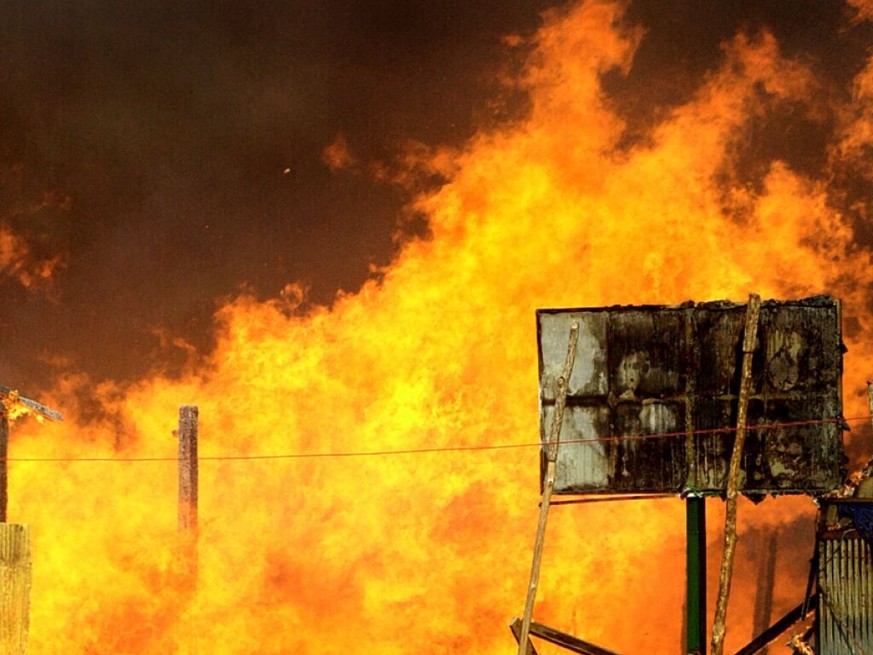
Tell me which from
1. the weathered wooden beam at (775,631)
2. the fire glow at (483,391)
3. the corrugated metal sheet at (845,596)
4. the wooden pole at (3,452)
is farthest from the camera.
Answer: the fire glow at (483,391)

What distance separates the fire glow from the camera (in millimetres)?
27125

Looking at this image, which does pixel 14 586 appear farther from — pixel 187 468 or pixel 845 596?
pixel 845 596

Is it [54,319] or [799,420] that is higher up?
[54,319]

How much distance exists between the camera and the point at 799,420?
51.1 ft

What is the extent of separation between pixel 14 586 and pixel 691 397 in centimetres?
846

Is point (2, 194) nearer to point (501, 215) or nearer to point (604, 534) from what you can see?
point (501, 215)

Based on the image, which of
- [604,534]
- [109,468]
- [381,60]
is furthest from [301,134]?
[604,534]

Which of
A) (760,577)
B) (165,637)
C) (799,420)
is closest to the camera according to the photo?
(799,420)

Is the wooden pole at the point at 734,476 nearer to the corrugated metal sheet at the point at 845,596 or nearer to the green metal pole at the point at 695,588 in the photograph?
the green metal pole at the point at 695,588

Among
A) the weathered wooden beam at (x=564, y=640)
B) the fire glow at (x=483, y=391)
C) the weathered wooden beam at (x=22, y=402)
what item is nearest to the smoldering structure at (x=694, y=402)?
the weathered wooden beam at (x=564, y=640)

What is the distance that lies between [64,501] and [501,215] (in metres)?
11.8

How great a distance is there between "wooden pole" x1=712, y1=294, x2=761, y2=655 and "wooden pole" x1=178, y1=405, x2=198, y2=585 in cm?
1015

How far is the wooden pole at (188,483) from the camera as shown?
2158 centimetres

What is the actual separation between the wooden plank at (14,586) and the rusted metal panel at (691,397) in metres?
6.44
